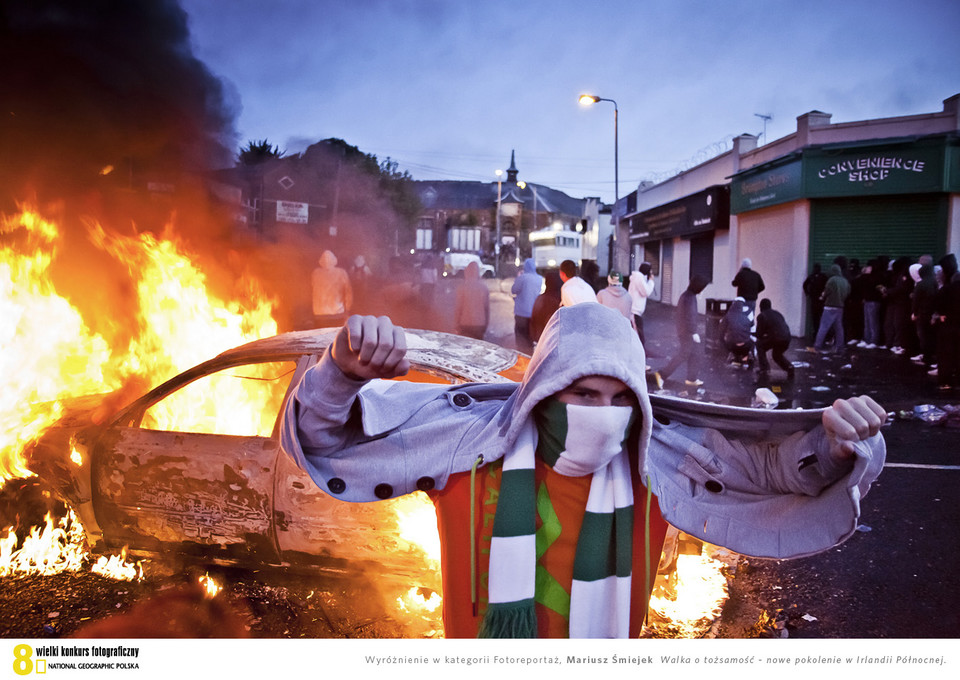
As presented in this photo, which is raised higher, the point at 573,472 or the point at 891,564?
the point at 573,472

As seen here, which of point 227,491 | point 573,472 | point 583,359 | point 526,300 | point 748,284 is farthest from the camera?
point 748,284

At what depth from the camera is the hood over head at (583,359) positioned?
143 cm

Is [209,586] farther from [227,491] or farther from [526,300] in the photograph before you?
[526,300]

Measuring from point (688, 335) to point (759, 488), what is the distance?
275 inches

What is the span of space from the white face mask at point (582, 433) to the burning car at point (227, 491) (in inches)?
60.2

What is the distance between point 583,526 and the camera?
1.59 meters

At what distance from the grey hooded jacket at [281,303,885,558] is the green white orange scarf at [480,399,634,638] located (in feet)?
0.22

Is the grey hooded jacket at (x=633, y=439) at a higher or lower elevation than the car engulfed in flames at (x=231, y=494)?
higher

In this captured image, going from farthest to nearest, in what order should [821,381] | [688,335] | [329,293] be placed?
[821,381], [329,293], [688,335]

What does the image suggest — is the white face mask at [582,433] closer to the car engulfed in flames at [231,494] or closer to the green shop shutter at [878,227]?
the car engulfed in flames at [231,494]

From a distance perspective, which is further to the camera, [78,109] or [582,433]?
[78,109]

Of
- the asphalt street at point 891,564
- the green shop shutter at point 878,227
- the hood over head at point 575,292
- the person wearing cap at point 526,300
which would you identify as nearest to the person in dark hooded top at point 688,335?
the asphalt street at point 891,564
